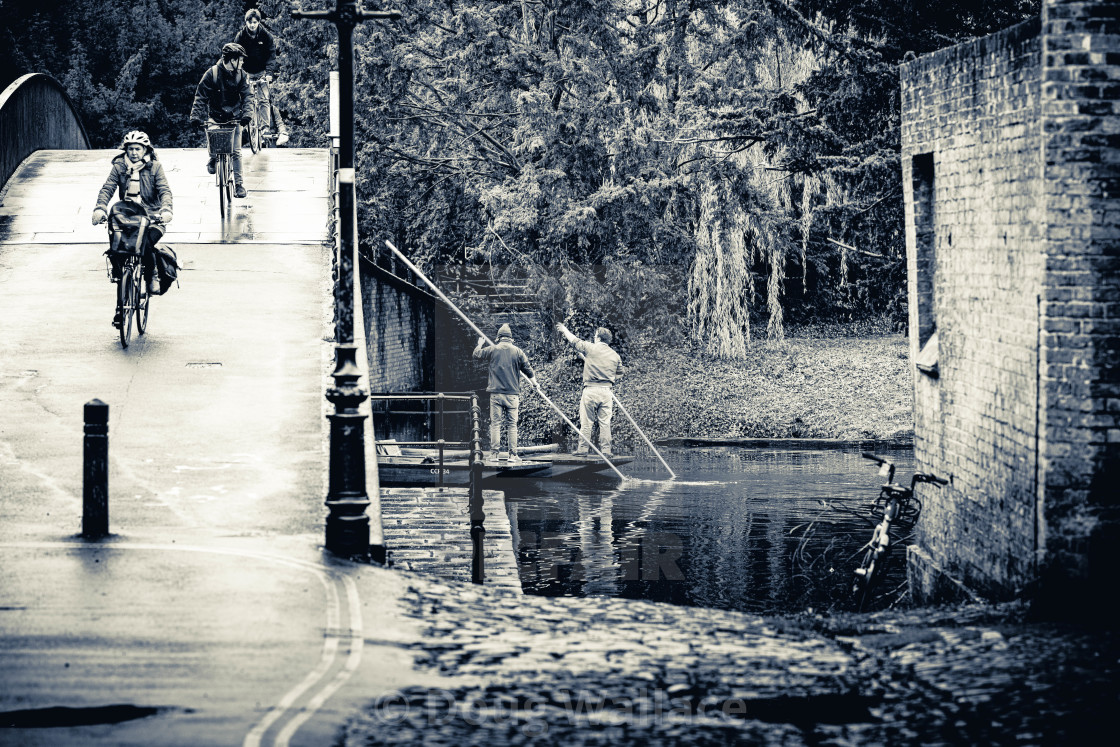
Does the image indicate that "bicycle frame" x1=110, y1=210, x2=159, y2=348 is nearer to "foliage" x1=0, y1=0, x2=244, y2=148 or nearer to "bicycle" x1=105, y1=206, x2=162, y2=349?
"bicycle" x1=105, y1=206, x2=162, y2=349

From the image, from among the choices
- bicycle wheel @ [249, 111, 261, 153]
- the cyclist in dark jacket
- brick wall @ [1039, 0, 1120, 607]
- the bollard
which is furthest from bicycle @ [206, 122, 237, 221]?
brick wall @ [1039, 0, 1120, 607]

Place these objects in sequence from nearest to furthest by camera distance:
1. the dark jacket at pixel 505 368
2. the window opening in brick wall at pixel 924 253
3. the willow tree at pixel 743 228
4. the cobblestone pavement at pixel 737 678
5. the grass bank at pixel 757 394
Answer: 1. the cobblestone pavement at pixel 737 678
2. the window opening in brick wall at pixel 924 253
3. the dark jacket at pixel 505 368
4. the grass bank at pixel 757 394
5. the willow tree at pixel 743 228

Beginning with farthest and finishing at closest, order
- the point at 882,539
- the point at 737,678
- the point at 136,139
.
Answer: the point at 136,139 → the point at 882,539 → the point at 737,678

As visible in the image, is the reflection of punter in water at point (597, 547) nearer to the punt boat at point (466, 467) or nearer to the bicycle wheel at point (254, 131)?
the punt boat at point (466, 467)

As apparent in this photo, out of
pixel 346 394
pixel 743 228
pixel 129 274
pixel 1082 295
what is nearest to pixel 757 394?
pixel 743 228

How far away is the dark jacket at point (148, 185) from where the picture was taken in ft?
42.6

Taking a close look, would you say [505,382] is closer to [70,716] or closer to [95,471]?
[95,471]

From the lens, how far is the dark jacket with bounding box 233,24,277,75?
1783 centimetres

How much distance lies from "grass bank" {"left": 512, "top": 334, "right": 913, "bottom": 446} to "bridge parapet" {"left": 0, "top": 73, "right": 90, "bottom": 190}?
10.7m

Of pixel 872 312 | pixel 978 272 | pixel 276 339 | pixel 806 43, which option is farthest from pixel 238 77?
pixel 872 312

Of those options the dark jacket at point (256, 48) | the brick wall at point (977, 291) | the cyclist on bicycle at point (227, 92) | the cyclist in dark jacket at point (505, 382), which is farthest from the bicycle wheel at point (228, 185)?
the brick wall at point (977, 291)

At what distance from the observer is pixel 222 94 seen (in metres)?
17.2

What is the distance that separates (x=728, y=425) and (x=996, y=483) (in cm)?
1801

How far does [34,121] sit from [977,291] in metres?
18.7
